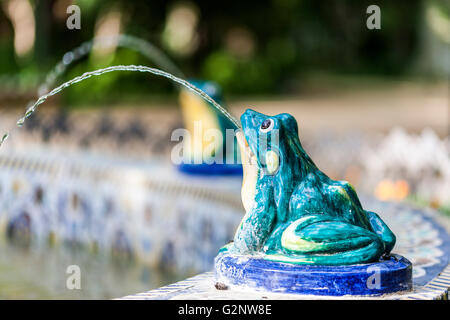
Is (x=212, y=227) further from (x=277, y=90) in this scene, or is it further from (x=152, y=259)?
(x=277, y=90)

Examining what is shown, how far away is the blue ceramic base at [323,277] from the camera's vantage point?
4133 mm

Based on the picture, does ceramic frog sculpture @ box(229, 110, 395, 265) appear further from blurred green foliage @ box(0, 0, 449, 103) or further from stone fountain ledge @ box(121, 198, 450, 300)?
blurred green foliage @ box(0, 0, 449, 103)

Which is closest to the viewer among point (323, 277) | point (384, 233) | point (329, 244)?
point (323, 277)

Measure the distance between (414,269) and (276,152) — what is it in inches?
53.5

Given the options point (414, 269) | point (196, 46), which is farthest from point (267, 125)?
point (196, 46)

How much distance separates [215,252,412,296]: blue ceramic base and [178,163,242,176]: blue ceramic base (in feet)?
14.5

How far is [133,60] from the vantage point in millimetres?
24125

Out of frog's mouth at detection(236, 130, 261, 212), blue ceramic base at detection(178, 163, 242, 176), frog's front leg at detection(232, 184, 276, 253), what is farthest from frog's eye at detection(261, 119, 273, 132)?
blue ceramic base at detection(178, 163, 242, 176)

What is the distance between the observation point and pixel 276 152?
4480 mm

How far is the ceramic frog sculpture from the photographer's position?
4.26 m
